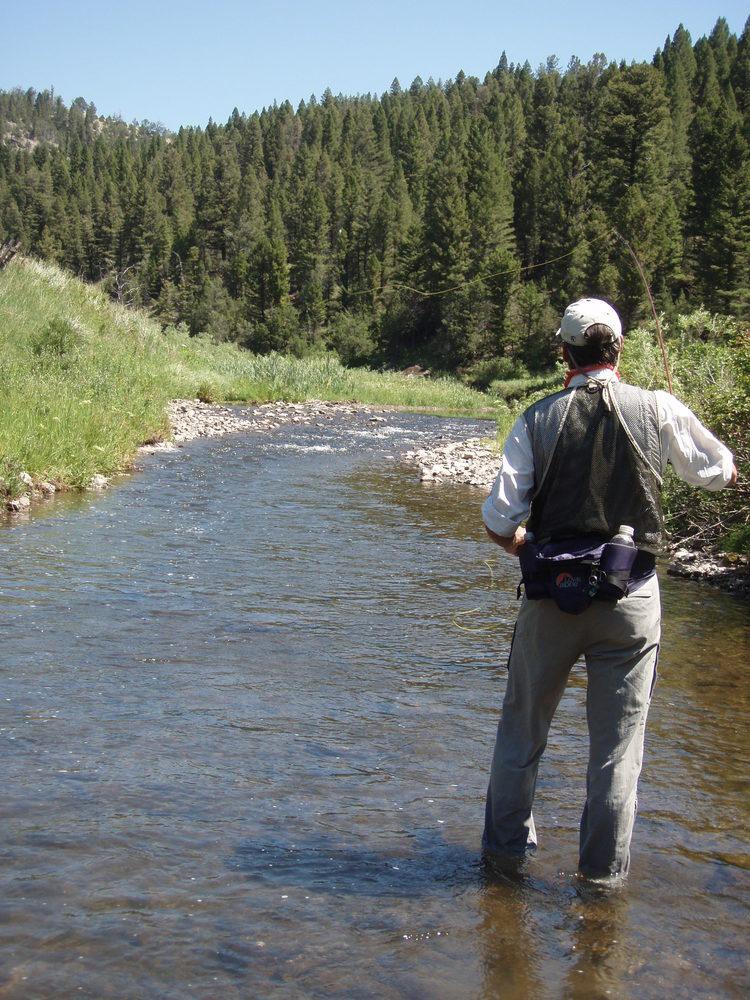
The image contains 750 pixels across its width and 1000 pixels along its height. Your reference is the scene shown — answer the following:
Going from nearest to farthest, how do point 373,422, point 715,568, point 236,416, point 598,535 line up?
point 598,535 → point 715,568 → point 236,416 → point 373,422

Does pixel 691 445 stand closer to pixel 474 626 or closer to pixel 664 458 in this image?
pixel 664 458

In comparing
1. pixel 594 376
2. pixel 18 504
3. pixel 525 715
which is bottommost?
pixel 18 504

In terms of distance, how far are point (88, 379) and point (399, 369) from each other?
50290mm

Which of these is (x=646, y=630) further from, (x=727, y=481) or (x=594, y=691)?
(x=727, y=481)

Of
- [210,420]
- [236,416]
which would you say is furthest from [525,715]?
[236,416]

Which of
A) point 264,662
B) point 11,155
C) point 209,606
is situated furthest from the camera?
point 11,155

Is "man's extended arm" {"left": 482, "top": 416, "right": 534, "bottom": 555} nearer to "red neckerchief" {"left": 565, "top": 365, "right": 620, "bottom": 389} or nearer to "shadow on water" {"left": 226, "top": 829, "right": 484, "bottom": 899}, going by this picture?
"red neckerchief" {"left": 565, "top": 365, "right": 620, "bottom": 389}

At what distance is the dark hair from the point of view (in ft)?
12.0

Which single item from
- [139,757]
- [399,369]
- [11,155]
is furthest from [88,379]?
[11,155]

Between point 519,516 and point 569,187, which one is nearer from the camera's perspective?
point 519,516

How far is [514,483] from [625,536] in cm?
44

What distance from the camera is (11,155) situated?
151 m

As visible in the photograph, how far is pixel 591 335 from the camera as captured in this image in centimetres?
366

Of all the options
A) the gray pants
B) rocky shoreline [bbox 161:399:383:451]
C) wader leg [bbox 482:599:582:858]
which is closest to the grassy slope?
rocky shoreline [bbox 161:399:383:451]
